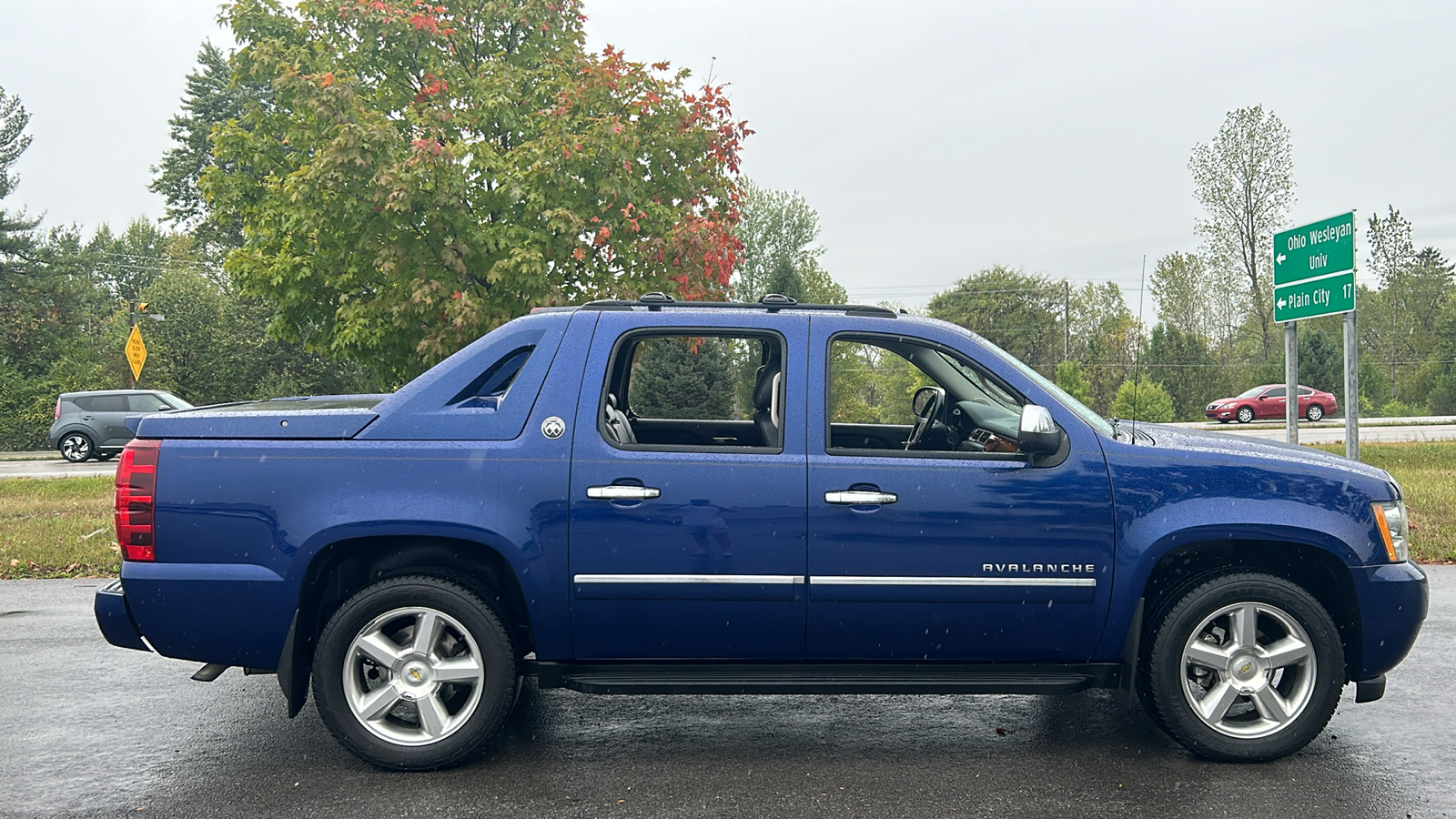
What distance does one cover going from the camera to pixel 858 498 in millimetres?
4258

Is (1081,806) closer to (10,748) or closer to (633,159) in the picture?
(10,748)

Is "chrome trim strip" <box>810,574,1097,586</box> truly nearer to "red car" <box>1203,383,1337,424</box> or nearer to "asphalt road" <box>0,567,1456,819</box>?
"asphalt road" <box>0,567,1456,819</box>

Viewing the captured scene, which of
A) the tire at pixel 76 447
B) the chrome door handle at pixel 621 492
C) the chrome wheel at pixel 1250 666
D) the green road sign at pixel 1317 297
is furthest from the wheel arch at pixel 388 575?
the tire at pixel 76 447

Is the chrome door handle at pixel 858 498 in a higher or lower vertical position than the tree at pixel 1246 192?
lower

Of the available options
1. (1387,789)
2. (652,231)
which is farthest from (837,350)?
(652,231)

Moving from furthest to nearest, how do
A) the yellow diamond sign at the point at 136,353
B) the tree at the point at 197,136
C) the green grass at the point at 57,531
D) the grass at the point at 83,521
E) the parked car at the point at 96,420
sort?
1. the tree at the point at 197,136
2. the yellow diamond sign at the point at 136,353
3. the parked car at the point at 96,420
4. the grass at the point at 83,521
5. the green grass at the point at 57,531

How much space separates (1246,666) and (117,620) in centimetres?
449

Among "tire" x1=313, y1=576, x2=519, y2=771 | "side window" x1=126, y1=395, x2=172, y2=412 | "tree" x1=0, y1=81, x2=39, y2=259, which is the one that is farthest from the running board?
"tree" x1=0, y1=81, x2=39, y2=259

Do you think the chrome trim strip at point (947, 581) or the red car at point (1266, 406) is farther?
the red car at point (1266, 406)

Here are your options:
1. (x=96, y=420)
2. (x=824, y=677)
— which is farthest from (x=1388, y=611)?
(x=96, y=420)

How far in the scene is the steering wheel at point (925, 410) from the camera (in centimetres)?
523

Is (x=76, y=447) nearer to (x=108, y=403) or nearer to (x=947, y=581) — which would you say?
(x=108, y=403)

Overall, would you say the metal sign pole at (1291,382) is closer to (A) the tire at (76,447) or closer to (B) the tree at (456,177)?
(B) the tree at (456,177)

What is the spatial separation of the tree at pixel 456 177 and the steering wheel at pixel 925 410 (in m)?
7.86
